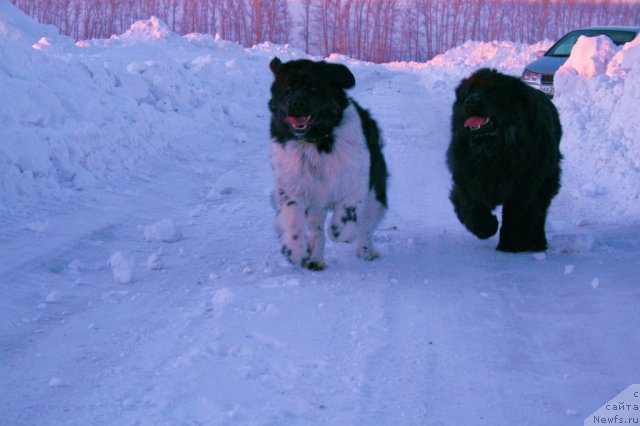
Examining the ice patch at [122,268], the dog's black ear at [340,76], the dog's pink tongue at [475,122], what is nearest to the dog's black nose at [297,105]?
the dog's black ear at [340,76]

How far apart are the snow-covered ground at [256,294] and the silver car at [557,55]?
23.2 feet

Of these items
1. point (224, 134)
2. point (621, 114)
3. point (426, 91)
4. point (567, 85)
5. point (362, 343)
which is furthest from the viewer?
point (426, 91)

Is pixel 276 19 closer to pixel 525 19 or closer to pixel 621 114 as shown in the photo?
pixel 525 19

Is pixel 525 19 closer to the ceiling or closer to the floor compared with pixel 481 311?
closer to the ceiling

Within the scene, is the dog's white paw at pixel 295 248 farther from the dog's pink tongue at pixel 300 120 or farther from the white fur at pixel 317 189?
the dog's pink tongue at pixel 300 120

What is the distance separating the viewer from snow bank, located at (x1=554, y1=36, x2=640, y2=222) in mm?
7824

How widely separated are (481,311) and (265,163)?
6.20m

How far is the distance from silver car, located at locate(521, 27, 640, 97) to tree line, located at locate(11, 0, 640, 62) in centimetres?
5160

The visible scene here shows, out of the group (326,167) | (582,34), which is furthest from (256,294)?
(582,34)

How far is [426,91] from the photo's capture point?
85.5 feet

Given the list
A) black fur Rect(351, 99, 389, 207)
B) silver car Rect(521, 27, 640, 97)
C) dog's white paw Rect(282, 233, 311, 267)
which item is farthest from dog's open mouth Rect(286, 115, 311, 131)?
silver car Rect(521, 27, 640, 97)

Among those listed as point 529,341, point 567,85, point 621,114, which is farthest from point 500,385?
point 567,85

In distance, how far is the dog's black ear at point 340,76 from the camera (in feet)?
18.3

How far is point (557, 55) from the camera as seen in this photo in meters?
18.7
